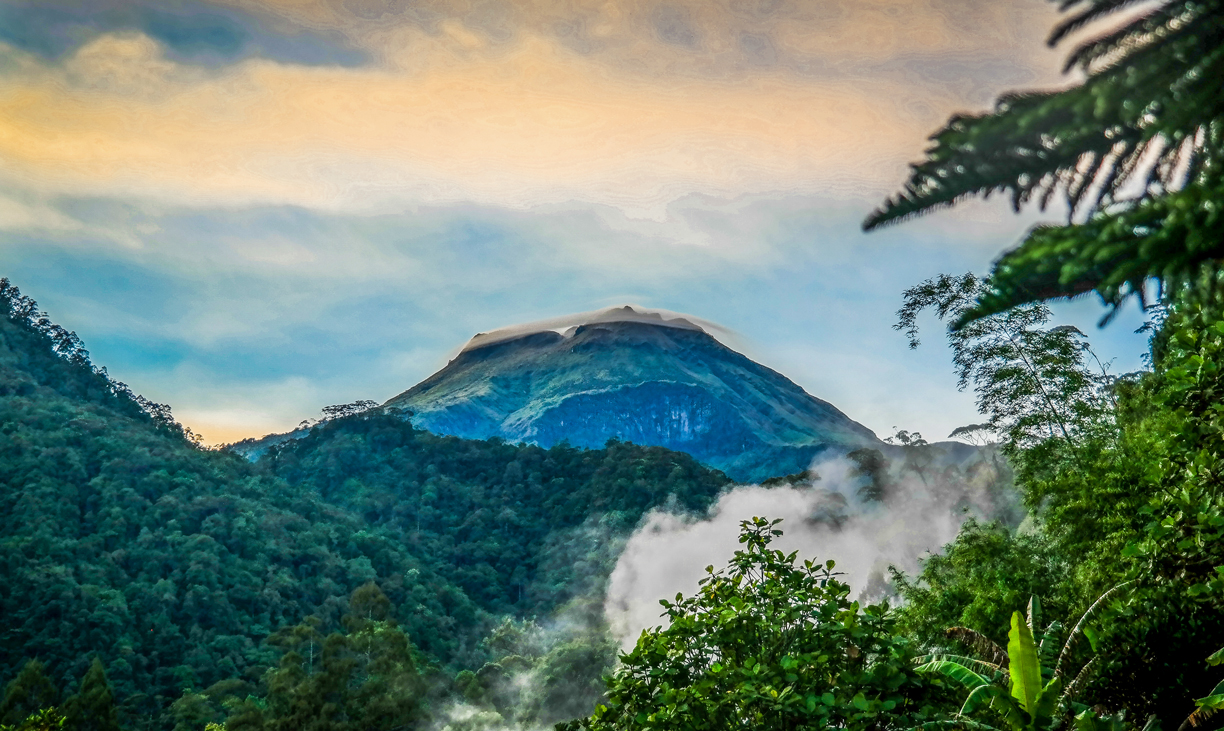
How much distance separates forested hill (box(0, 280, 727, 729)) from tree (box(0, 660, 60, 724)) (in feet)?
13.1

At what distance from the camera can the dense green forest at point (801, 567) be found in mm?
1492

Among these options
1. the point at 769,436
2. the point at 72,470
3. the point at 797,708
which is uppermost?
the point at 769,436

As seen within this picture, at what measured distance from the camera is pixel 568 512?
59.2m

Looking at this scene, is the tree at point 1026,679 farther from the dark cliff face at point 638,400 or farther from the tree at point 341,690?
the dark cliff face at point 638,400

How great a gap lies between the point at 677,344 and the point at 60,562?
101m

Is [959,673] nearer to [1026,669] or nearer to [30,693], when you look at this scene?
[1026,669]

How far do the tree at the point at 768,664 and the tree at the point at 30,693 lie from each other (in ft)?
81.9

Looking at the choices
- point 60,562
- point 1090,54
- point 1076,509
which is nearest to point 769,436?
point 60,562

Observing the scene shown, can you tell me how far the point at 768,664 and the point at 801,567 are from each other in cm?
74

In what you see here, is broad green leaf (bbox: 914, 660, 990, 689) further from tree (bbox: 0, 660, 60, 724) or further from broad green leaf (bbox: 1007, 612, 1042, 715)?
tree (bbox: 0, 660, 60, 724)

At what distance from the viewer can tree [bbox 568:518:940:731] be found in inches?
210

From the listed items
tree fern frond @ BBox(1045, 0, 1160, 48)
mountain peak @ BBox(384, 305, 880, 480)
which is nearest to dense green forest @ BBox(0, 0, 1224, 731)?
tree fern frond @ BBox(1045, 0, 1160, 48)

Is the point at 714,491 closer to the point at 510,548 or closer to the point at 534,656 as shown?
the point at 510,548

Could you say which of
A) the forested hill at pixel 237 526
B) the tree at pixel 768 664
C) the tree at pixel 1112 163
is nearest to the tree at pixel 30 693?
the forested hill at pixel 237 526
